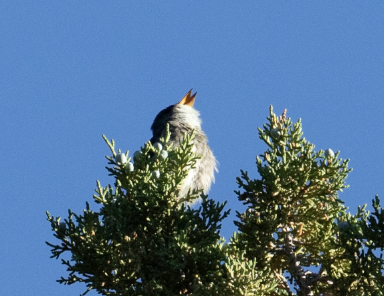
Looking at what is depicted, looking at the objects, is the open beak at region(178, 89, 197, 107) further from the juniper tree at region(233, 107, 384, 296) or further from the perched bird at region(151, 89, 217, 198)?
the juniper tree at region(233, 107, 384, 296)

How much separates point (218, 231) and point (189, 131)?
16.0 ft

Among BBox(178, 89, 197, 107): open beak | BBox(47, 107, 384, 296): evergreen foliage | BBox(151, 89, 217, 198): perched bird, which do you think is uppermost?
BBox(178, 89, 197, 107): open beak

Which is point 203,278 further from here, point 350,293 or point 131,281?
point 350,293

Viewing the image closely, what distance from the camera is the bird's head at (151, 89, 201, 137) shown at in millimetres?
9688

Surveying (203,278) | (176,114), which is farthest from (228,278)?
(176,114)

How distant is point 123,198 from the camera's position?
4.86m

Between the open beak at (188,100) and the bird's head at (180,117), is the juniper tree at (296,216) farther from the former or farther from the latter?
the open beak at (188,100)

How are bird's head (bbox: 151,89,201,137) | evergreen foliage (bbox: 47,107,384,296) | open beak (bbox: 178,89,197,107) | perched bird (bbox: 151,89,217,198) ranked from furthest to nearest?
open beak (bbox: 178,89,197,107), bird's head (bbox: 151,89,201,137), perched bird (bbox: 151,89,217,198), evergreen foliage (bbox: 47,107,384,296)

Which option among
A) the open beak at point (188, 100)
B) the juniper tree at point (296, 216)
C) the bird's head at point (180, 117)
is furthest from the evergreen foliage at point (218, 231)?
the open beak at point (188, 100)

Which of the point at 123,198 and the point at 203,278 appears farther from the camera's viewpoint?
the point at 123,198

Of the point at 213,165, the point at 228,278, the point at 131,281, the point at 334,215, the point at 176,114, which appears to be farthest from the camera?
the point at 176,114

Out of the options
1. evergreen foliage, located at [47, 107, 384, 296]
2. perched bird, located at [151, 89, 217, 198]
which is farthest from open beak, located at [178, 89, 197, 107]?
evergreen foliage, located at [47, 107, 384, 296]

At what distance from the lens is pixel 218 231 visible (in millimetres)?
4555

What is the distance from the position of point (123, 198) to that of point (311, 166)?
1454 mm
